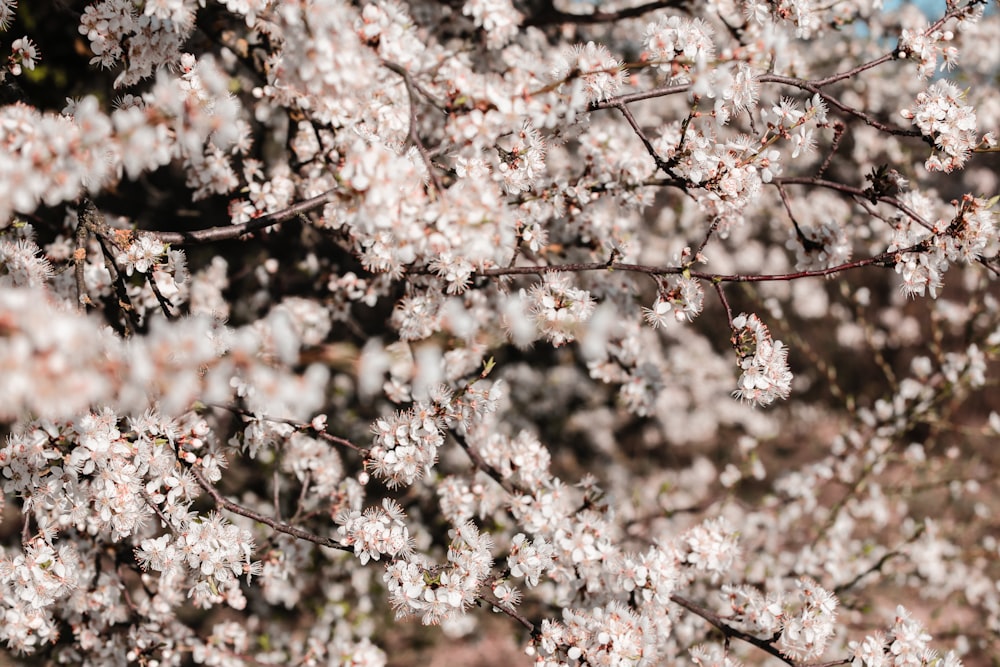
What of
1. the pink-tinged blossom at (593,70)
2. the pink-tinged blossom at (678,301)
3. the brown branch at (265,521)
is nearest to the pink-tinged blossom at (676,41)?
the pink-tinged blossom at (593,70)

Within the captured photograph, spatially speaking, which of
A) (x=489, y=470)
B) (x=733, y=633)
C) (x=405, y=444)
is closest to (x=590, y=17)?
(x=489, y=470)

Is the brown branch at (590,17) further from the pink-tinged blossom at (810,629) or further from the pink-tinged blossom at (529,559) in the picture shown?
the pink-tinged blossom at (810,629)

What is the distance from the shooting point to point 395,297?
340 cm

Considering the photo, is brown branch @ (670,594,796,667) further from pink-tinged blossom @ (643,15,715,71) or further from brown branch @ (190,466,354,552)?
pink-tinged blossom @ (643,15,715,71)

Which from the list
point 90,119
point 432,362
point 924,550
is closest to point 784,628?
point 432,362

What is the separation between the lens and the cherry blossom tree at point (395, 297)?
1.71m

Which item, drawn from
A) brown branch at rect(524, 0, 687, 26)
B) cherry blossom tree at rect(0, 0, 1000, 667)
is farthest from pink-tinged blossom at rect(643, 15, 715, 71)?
brown branch at rect(524, 0, 687, 26)

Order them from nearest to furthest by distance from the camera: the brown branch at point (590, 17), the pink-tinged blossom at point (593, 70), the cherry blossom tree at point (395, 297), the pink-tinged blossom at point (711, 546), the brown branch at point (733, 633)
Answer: the cherry blossom tree at point (395, 297) < the pink-tinged blossom at point (593, 70) < the brown branch at point (733, 633) < the pink-tinged blossom at point (711, 546) < the brown branch at point (590, 17)

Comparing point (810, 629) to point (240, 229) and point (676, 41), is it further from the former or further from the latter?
point (240, 229)

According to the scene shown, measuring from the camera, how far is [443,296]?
8.78 ft

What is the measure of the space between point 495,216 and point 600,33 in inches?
130

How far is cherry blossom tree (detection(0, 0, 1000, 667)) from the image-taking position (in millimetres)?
1706

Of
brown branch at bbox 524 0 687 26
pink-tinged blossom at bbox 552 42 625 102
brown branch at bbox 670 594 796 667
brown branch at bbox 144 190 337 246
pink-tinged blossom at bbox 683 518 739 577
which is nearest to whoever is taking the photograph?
pink-tinged blossom at bbox 552 42 625 102

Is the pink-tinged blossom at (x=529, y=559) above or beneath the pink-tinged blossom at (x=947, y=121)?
beneath
